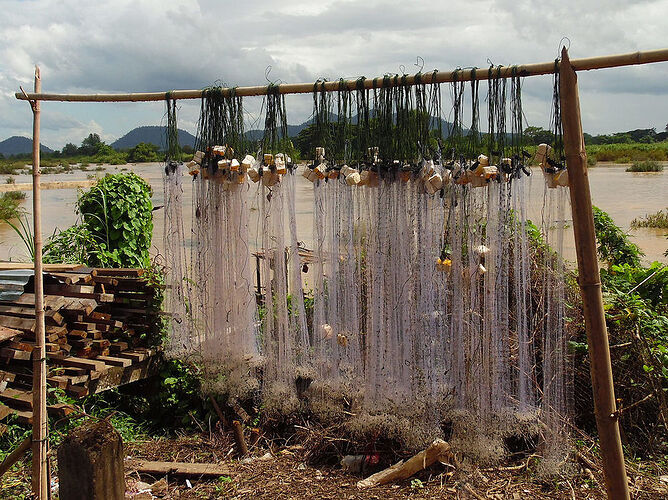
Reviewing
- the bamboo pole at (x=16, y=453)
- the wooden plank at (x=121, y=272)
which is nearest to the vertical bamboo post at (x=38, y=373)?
the bamboo pole at (x=16, y=453)

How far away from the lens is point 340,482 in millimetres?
3635

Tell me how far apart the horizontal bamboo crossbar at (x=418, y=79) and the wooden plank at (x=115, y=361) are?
1973 mm

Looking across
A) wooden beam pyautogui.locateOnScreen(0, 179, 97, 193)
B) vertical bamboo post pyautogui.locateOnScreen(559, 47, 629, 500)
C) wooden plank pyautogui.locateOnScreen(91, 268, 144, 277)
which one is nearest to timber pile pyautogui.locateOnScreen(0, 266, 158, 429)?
wooden plank pyautogui.locateOnScreen(91, 268, 144, 277)

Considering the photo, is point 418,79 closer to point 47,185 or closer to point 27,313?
point 27,313

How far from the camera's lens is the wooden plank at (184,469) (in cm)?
380

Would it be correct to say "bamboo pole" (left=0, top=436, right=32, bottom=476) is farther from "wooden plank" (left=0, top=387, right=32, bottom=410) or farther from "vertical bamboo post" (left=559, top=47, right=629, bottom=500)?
"vertical bamboo post" (left=559, top=47, right=629, bottom=500)

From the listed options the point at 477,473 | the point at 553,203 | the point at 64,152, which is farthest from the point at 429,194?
the point at 64,152

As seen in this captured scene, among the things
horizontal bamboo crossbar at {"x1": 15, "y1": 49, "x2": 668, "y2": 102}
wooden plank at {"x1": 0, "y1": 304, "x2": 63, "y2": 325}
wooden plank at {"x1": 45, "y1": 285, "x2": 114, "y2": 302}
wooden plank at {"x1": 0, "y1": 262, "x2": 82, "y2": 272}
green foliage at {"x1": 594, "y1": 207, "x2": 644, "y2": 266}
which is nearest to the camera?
horizontal bamboo crossbar at {"x1": 15, "y1": 49, "x2": 668, "y2": 102}

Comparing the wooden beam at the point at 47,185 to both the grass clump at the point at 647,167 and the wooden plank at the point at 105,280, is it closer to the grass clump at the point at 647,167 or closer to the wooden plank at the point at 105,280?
the wooden plank at the point at 105,280

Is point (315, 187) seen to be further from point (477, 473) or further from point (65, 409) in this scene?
point (65, 409)

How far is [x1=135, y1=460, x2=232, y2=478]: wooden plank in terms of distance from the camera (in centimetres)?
380

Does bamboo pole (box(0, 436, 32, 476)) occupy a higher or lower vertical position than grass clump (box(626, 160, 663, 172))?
lower

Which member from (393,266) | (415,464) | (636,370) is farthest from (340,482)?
(636,370)

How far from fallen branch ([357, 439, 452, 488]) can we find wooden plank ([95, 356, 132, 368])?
2132 mm
